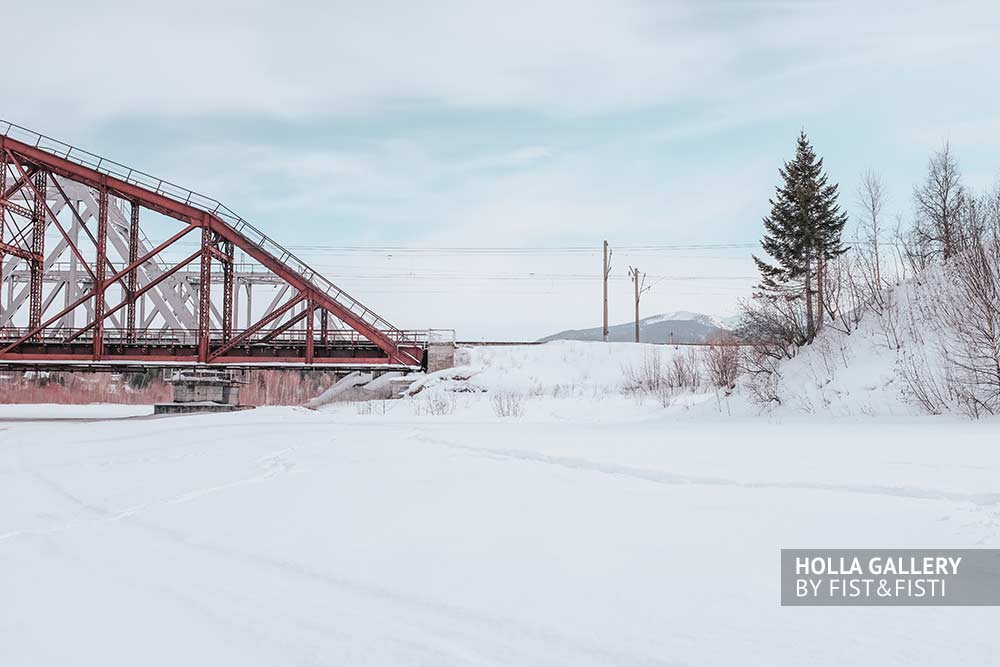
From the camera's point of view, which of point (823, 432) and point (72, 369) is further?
point (72, 369)

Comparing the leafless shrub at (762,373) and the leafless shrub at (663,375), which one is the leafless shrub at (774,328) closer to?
the leafless shrub at (762,373)

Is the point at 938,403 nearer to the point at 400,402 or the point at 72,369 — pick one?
the point at 400,402

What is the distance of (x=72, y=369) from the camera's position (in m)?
32.8

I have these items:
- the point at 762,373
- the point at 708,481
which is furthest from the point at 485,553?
the point at 762,373

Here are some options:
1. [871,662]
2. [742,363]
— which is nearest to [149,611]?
[871,662]

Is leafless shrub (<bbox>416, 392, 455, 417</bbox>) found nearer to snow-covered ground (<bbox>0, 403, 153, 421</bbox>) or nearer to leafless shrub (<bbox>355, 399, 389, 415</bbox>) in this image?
leafless shrub (<bbox>355, 399, 389, 415</bbox>)

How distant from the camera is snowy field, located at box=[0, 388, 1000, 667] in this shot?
3197 mm

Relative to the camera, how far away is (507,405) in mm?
26062

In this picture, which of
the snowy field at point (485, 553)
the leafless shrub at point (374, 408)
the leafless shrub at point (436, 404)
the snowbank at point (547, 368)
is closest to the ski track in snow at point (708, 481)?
the snowy field at point (485, 553)

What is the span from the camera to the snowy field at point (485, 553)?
3197 mm

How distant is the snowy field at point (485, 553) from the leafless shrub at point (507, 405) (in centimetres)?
1488

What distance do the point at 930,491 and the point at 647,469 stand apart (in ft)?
8.47

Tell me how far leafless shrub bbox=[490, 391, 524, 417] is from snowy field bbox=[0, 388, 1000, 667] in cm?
1488

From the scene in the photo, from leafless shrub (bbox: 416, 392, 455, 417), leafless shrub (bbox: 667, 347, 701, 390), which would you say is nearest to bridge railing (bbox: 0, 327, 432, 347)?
leafless shrub (bbox: 416, 392, 455, 417)
